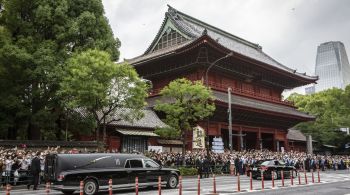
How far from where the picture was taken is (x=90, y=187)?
16.2 m

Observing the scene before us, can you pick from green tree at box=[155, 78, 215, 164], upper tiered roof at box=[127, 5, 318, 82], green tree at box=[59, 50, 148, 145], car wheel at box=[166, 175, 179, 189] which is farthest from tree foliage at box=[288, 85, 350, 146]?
car wheel at box=[166, 175, 179, 189]

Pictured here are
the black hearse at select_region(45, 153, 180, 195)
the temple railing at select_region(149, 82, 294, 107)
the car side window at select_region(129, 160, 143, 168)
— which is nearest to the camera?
the black hearse at select_region(45, 153, 180, 195)

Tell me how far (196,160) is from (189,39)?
52.1 ft

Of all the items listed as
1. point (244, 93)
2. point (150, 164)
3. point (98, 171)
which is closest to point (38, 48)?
point (150, 164)

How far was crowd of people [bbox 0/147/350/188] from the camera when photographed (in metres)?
21.0

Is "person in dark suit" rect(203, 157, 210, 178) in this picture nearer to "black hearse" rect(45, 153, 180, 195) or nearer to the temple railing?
"black hearse" rect(45, 153, 180, 195)

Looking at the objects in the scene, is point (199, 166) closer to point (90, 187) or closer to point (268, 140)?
point (90, 187)

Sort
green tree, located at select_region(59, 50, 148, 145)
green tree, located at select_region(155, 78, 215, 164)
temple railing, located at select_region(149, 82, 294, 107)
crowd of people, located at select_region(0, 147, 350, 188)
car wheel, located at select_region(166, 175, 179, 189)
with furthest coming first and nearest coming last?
temple railing, located at select_region(149, 82, 294, 107)
green tree, located at select_region(155, 78, 215, 164)
green tree, located at select_region(59, 50, 148, 145)
crowd of people, located at select_region(0, 147, 350, 188)
car wheel, located at select_region(166, 175, 179, 189)

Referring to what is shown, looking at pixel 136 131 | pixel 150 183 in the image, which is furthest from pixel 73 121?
pixel 150 183

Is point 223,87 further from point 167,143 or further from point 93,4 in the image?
point 93,4

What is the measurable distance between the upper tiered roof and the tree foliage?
8571 mm

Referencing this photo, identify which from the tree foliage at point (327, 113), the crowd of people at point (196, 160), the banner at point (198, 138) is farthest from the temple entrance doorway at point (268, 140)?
the banner at point (198, 138)

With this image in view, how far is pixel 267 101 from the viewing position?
153 feet

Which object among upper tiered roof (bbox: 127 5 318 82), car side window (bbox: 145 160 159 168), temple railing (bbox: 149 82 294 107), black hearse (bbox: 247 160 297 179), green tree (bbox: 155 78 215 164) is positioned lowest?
black hearse (bbox: 247 160 297 179)
